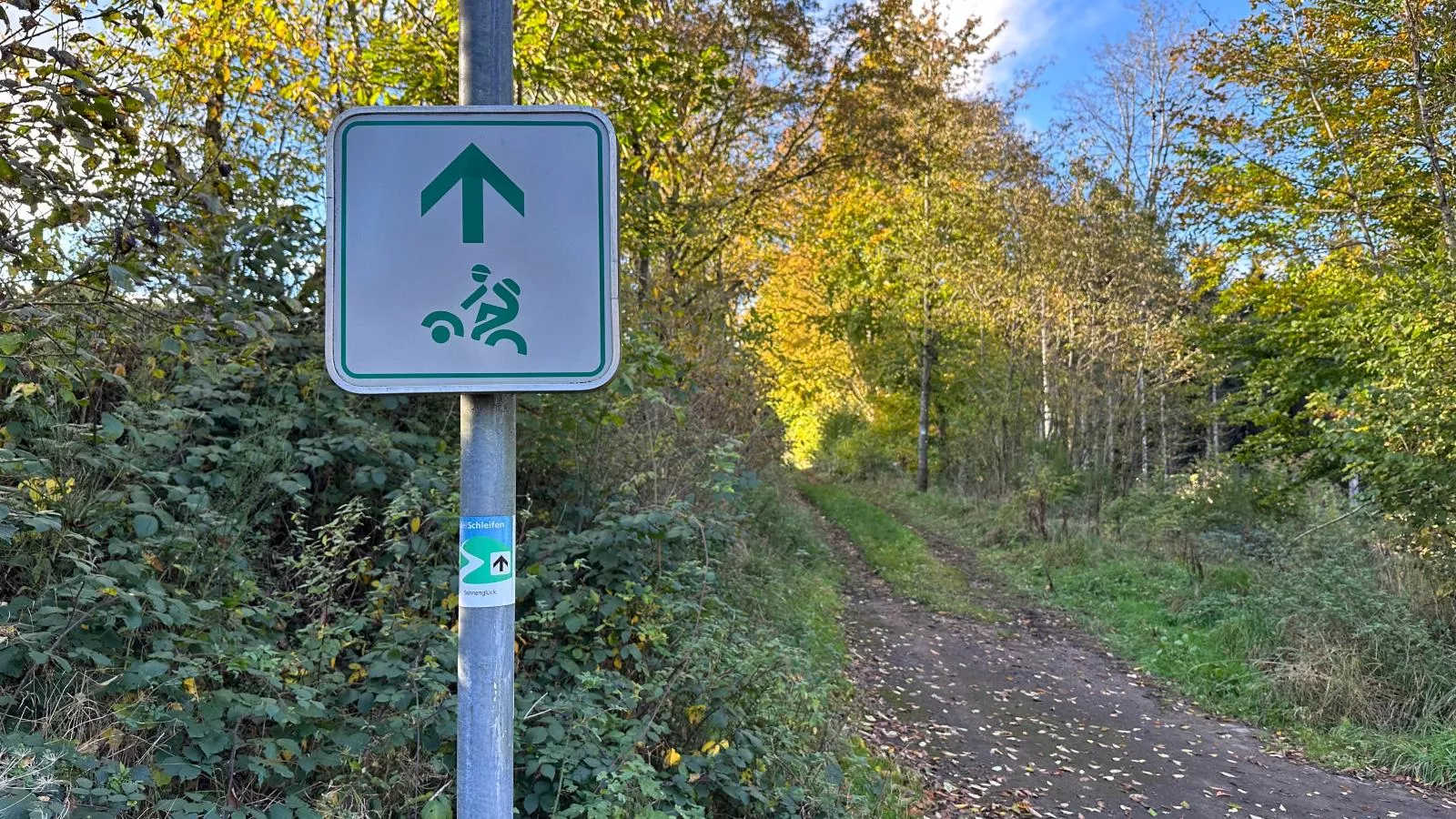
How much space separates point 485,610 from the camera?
1.46 metres

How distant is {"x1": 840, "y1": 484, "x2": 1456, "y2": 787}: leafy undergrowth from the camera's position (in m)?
6.16

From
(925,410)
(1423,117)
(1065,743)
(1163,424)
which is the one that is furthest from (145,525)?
(925,410)

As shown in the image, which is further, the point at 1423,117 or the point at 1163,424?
the point at 1163,424

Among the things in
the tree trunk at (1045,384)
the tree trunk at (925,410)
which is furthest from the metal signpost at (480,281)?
the tree trunk at (925,410)

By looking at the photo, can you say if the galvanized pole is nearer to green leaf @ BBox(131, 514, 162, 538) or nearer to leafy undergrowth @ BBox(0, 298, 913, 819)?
leafy undergrowth @ BBox(0, 298, 913, 819)

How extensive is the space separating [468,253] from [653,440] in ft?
13.5

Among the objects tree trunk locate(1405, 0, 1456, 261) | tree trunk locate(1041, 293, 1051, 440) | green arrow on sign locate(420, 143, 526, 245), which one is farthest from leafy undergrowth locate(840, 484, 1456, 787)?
green arrow on sign locate(420, 143, 526, 245)

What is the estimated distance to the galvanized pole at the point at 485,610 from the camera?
1.46m

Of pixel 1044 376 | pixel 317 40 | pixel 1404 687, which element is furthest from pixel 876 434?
pixel 317 40

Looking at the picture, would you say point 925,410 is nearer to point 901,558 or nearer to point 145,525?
point 901,558

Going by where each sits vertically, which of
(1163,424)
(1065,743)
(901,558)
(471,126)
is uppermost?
(471,126)

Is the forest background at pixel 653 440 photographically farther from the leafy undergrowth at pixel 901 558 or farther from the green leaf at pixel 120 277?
the leafy undergrowth at pixel 901 558

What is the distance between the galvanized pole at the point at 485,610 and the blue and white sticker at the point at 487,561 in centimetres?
1

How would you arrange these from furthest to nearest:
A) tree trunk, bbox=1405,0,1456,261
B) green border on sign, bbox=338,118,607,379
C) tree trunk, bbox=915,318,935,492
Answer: tree trunk, bbox=915,318,935,492, tree trunk, bbox=1405,0,1456,261, green border on sign, bbox=338,118,607,379
